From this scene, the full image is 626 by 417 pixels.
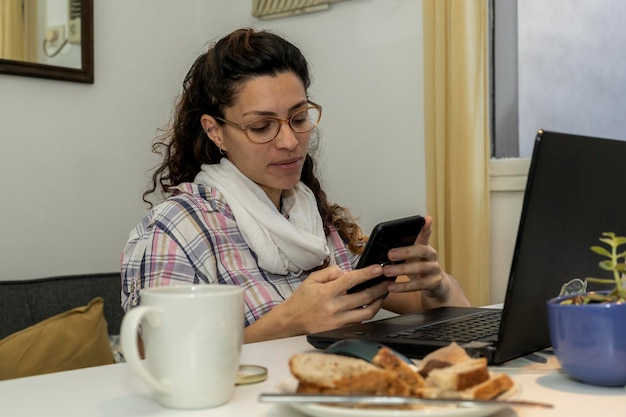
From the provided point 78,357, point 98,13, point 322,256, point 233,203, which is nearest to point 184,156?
point 233,203

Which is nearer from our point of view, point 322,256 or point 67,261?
point 322,256

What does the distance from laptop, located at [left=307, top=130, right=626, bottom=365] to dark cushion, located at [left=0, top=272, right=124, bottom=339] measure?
3.86 feet

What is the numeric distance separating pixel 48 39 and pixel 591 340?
2.15m

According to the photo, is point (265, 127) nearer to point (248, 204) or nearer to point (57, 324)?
point (248, 204)

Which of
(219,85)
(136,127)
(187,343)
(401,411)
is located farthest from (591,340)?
(136,127)

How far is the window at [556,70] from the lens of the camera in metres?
2.22

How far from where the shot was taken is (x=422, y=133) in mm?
2461

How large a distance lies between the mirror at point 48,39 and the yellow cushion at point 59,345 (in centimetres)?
91

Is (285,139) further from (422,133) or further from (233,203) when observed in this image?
(422,133)

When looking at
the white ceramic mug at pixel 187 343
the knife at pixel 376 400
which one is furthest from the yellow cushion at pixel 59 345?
the knife at pixel 376 400

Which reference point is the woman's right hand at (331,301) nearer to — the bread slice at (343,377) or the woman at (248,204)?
the woman at (248,204)

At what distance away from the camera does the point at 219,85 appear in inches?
63.0

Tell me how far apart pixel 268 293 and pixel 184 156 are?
42 centimetres

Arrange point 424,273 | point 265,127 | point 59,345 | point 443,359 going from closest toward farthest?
point 443,359 < point 424,273 < point 265,127 < point 59,345
